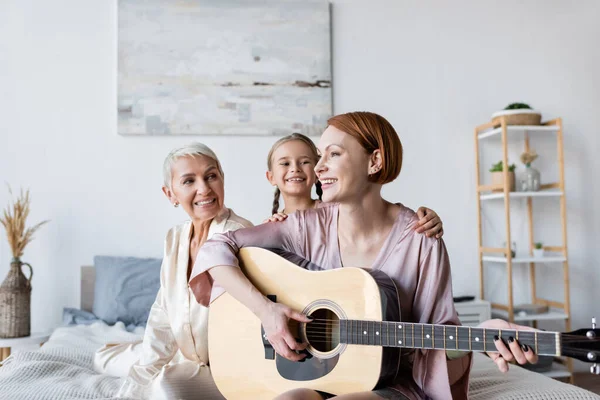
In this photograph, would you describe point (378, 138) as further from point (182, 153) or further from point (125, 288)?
point (125, 288)

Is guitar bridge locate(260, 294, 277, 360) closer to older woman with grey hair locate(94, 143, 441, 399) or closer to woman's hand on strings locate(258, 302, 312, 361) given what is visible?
woman's hand on strings locate(258, 302, 312, 361)

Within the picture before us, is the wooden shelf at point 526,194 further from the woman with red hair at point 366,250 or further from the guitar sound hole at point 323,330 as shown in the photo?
the guitar sound hole at point 323,330

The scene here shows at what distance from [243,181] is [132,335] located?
1240 mm

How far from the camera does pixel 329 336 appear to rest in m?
1.43

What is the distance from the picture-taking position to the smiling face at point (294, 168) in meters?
2.10

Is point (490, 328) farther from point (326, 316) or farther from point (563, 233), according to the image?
point (563, 233)

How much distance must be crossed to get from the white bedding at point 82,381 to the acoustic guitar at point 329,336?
449 millimetres

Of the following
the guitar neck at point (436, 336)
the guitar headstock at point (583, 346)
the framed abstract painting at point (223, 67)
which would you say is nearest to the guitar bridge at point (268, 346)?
the guitar neck at point (436, 336)

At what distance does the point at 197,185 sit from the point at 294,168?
42 cm

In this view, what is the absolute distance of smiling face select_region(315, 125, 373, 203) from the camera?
4.72 feet

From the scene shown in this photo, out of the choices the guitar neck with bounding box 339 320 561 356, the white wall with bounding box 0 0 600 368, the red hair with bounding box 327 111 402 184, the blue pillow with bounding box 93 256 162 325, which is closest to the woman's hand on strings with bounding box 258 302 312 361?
the guitar neck with bounding box 339 320 561 356

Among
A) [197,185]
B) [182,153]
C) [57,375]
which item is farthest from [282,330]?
[57,375]

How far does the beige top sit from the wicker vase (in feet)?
4.74

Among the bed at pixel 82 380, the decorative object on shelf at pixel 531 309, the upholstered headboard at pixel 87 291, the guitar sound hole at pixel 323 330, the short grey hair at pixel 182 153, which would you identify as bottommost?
the decorative object on shelf at pixel 531 309
